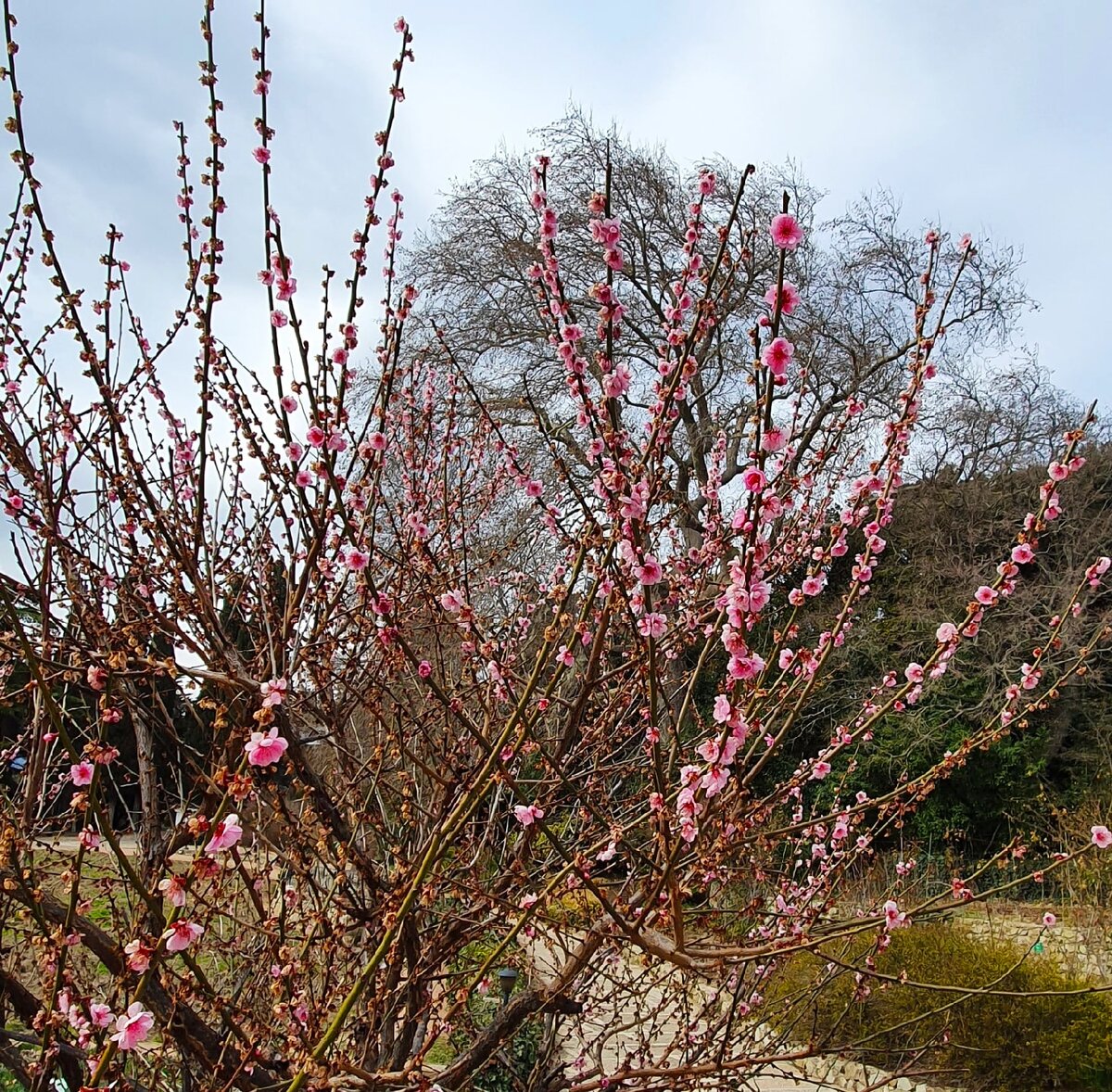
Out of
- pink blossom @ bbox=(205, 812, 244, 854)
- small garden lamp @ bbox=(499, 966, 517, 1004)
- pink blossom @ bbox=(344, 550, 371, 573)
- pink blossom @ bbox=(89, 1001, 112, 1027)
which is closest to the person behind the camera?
pink blossom @ bbox=(205, 812, 244, 854)

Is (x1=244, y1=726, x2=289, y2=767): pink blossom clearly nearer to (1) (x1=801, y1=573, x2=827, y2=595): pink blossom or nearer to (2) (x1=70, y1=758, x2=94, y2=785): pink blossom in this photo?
(2) (x1=70, y1=758, x2=94, y2=785): pink blossom

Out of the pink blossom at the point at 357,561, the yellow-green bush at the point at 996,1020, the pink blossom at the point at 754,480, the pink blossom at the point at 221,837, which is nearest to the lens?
the pink blossom at the point at 221,837

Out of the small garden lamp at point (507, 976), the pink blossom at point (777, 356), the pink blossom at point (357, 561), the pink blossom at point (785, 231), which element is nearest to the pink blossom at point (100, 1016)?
the pink blossom at point (357, 561)

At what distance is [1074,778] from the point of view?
11289mm

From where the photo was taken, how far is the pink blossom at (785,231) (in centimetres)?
136

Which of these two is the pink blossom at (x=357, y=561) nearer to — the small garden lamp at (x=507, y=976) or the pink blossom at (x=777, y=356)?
the pink blossom at (x=777, y=356)

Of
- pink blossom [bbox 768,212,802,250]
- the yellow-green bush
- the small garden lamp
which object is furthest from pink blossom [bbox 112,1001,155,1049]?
the yellow-green bush

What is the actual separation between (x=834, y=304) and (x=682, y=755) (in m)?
11.0

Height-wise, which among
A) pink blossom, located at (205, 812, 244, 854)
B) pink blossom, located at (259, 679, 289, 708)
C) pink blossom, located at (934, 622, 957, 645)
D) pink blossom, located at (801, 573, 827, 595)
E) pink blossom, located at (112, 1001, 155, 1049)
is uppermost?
pink blossom, located at (259, 679, 289, 708)

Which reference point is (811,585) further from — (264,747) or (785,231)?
(264,747)

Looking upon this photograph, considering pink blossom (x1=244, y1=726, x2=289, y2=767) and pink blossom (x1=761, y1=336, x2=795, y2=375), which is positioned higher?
pink blossom (x1=761, y1=336, x2=795, y2=375)

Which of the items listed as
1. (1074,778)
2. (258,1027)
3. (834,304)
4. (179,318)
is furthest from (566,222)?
(258,1027)

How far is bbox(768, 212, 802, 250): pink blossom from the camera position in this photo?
1361mm

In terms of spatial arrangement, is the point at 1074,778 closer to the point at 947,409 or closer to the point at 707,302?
the point at 947,409
